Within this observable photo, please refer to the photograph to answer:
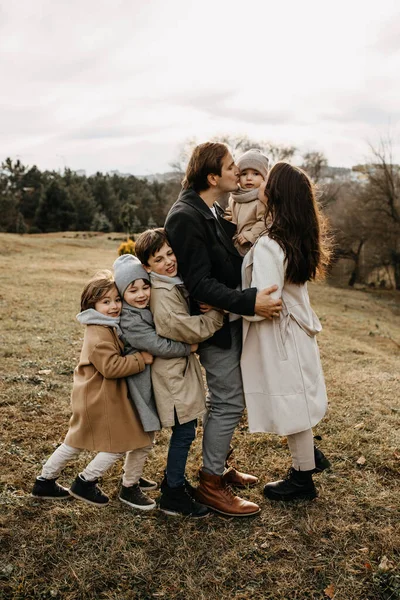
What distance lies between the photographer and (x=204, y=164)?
286 centimetres

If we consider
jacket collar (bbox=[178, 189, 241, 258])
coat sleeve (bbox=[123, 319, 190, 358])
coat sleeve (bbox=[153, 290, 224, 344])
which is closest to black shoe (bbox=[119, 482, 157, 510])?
coat sleeve (bbox=[123, 319, 190, 358])

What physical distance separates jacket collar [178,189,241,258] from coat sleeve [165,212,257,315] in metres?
0.10

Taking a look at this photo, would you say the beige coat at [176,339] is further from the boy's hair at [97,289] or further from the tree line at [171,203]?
the tree line at [171,203]

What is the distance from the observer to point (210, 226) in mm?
2814

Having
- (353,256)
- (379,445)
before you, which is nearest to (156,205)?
(353,256)

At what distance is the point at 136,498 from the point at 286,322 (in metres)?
1.42

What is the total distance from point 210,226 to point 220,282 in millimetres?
329

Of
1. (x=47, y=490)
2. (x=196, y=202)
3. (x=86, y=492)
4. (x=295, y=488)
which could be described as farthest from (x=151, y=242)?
(x=295, y=488)

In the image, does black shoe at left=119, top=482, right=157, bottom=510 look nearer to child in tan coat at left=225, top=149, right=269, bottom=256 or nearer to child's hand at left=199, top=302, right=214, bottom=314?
A: child's hand at left=199, top=302, right=214, bottom=314

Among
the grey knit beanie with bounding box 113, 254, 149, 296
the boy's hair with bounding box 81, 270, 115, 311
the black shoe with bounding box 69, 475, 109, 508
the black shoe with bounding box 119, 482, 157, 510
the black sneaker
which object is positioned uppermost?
the grey knit beanie with bounding box 113, 254, 149, 296

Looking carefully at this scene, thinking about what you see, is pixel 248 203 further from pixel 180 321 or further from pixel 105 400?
pixel 105 400

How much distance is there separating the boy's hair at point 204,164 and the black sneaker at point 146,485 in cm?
194

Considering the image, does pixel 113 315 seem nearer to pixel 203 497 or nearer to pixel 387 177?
pixel 203 497

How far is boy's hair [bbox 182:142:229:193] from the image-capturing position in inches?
112
